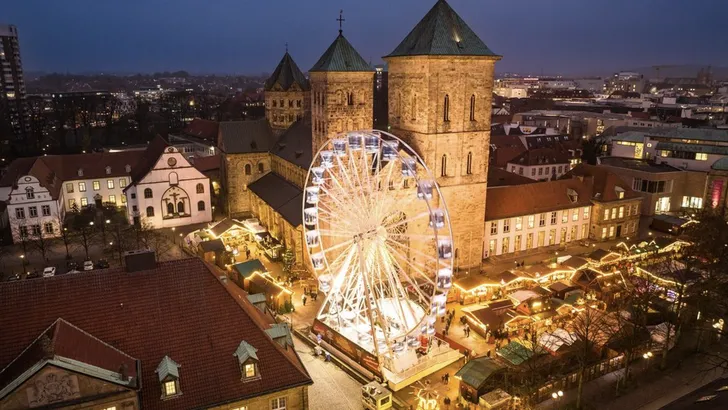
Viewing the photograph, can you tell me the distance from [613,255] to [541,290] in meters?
10.1

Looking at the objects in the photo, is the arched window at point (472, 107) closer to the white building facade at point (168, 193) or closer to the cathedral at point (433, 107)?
the cathedral at point (433, 107)

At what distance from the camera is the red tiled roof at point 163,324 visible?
20234mm

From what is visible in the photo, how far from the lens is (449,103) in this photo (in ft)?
136

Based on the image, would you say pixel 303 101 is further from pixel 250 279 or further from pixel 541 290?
pixel 541 290

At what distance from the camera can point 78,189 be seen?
59.1 metres

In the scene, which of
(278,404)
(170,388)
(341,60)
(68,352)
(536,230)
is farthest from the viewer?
(536,230)

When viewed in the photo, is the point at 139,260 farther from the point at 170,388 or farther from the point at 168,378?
the point at 170,388

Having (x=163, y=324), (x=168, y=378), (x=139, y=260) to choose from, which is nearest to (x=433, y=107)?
(x=139, y=260)

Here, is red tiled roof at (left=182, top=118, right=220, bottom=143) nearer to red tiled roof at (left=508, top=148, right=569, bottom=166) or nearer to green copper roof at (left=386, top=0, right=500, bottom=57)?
red tiled roof at (left=508, top=148, right=569, bottom=166)

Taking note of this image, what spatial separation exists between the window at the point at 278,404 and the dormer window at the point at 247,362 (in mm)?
1320

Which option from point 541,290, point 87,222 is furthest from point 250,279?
point 87,222

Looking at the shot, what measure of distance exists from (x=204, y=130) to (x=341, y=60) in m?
54.6

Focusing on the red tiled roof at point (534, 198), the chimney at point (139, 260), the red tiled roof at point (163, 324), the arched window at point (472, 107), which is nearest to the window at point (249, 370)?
the red tiled roof at point (163, 324)

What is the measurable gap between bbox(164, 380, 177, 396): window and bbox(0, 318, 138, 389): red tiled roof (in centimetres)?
117
